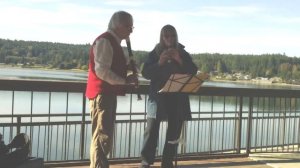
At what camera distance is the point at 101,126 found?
4.07 meters

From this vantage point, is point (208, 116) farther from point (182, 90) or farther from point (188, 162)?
point (182, 90)

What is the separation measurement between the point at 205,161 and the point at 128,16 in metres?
2.52

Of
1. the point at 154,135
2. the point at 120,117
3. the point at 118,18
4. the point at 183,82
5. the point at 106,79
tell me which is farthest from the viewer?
the point at 120,117

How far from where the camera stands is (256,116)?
6.86 metres

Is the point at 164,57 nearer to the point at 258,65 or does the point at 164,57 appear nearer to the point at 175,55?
the point at 175,55

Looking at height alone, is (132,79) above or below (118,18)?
below

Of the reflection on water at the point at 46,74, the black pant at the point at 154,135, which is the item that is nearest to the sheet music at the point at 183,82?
the black pant at the point at 154,135

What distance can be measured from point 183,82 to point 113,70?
740mm

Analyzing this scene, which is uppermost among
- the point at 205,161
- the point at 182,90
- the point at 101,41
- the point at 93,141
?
the point at 101,41

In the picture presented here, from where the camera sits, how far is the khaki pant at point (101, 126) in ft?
13.4

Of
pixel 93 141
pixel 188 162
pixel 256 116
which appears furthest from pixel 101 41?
pixel 256 116

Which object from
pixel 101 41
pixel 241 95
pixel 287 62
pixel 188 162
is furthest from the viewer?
pixel 287 62

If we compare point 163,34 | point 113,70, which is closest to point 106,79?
point 113,70

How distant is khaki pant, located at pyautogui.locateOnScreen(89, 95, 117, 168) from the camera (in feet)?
13.4
